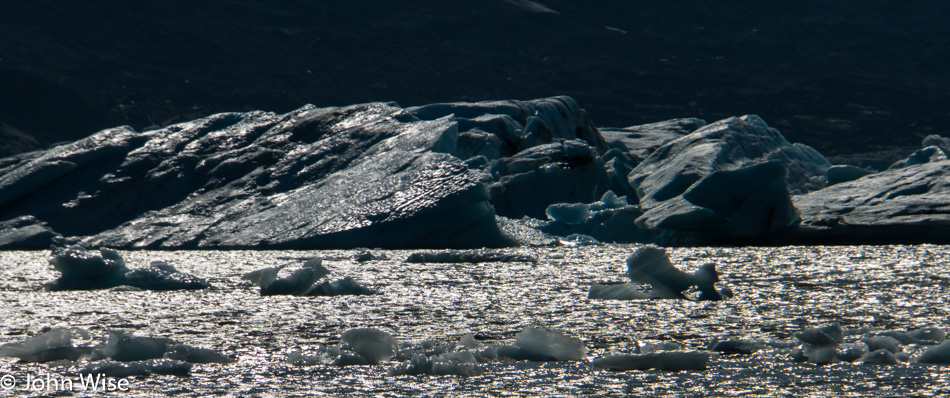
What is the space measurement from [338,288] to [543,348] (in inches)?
78.8

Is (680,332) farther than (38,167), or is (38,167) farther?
(38,167)

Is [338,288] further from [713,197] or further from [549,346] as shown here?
[713,197]

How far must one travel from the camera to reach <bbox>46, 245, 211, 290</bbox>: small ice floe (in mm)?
5398

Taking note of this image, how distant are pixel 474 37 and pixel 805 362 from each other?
4234 cm

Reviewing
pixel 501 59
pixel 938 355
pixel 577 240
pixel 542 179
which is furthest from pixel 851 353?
pixel 501 59

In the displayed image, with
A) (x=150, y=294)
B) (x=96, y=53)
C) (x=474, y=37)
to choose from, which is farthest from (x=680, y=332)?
(x=474, y=37)

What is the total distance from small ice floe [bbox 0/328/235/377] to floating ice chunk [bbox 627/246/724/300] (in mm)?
2152

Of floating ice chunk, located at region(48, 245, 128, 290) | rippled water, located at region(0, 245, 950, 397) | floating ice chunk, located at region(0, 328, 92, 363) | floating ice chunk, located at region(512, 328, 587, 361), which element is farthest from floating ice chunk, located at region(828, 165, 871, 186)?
floating ice chunk, located at region(0, 328, 92, 363)

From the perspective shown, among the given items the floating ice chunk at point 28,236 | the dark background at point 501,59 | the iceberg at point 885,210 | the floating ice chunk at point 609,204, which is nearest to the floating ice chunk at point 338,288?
Result: the floating ice chunk at point 28,236

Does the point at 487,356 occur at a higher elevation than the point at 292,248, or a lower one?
higher

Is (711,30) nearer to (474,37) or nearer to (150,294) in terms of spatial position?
(474,37)

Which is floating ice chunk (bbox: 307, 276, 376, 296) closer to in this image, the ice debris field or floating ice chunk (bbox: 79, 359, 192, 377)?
floating ice chunk (bbox: 79, 359, 192, 377)

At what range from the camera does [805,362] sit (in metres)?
3.19

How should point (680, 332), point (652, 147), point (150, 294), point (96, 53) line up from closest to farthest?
point (680, 332)
point (150, 294)
point (652, 147)
point (96, 53)
